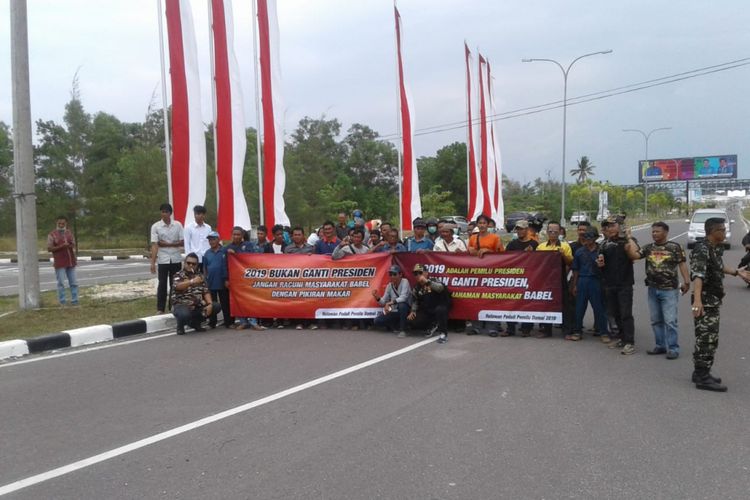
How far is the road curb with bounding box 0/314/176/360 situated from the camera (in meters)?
7.83

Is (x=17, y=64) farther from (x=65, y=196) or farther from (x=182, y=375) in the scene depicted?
(x=65, y=196)

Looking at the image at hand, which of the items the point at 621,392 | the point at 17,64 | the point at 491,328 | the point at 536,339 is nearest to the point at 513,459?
the point at 621,392

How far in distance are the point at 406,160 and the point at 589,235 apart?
854 cm

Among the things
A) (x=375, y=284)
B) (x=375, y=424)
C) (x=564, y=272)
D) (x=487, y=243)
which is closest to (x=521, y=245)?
(x=487, y=243)

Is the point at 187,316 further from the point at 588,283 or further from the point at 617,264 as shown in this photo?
the point at 617,264

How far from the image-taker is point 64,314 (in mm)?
10219

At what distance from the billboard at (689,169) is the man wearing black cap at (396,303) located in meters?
87.3

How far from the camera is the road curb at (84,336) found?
7.83 meters

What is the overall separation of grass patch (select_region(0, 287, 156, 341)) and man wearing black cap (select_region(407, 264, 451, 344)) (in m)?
4.63

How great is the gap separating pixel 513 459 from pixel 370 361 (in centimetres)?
314

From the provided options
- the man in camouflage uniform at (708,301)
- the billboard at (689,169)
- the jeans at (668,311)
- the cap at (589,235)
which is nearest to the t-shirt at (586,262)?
the cap at (589,235)

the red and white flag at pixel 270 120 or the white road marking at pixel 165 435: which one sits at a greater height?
the red and white flag at pixel 270 120

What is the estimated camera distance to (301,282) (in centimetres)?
973

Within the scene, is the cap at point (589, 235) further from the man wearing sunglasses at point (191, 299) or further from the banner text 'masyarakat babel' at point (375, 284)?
the man wearing sunglasses at point (191, 299)
